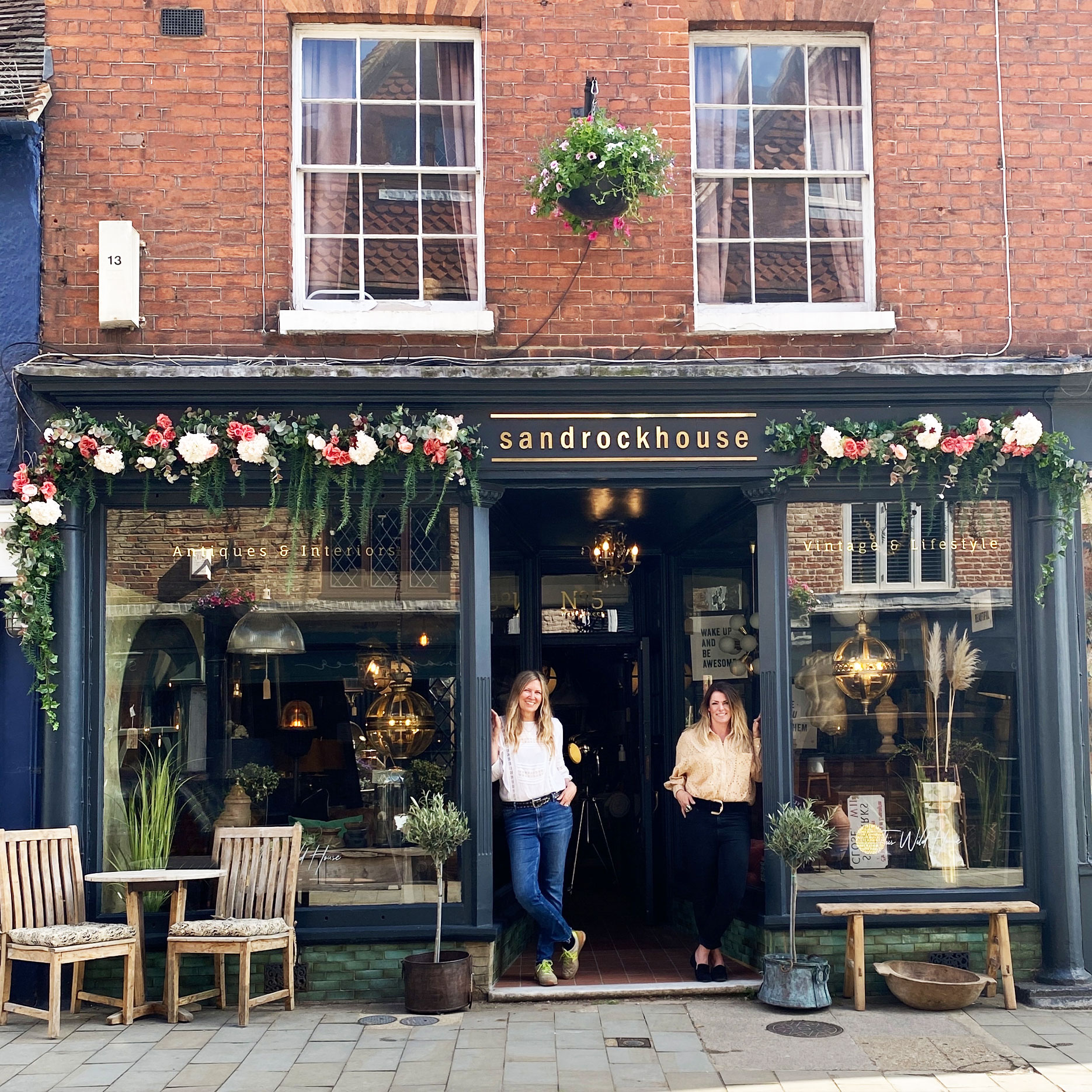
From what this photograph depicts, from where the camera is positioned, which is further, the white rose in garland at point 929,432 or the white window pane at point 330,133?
the white window pane at point 330,133

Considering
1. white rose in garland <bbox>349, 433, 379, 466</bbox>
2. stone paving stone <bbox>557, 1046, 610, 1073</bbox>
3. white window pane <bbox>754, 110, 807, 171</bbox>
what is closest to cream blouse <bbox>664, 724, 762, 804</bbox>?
stone paving stone <bbox>557, 1046, 610, 1073</bbox>

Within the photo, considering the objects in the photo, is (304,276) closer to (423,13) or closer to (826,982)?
(423,13)

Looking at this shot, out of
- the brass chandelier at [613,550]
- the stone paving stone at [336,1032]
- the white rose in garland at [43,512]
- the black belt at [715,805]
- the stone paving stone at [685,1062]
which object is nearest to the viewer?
the stone paving stone at [685,1062]

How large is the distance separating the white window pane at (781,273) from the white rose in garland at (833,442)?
1051mm

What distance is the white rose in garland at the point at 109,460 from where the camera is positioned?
7395 mm

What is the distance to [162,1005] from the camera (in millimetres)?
7055

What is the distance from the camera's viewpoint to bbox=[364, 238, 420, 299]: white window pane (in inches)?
316

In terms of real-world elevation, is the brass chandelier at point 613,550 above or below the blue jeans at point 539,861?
above

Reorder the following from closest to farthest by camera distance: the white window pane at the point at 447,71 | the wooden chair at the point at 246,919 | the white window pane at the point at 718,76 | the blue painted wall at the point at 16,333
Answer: the wooden chair at the point at 246,919 → the blue painted wall at the point at 16,333 → the white window pane at the point at 447,71 → the white window pane at the point at 718,76

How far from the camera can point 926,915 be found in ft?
24.7

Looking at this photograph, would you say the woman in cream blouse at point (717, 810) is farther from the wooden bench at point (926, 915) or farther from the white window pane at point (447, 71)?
the white window pane at point (447, 71)

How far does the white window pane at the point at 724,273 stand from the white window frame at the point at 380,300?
1.46m

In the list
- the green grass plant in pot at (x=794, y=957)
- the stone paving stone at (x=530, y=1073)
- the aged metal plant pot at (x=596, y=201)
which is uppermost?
the aged metal plant pot at (x=596, y=201)

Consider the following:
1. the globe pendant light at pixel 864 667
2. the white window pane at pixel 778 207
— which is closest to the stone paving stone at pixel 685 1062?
the globe pendant light at pixel 864 667
